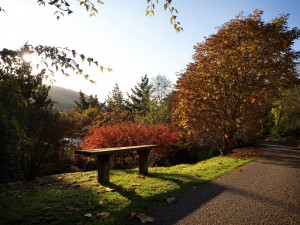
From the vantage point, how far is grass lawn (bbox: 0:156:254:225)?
3.93 m

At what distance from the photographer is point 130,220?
385cm

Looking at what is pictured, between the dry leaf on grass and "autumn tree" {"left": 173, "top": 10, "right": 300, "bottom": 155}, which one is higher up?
"autumn tree" {"left": 173, "top": 10, "right": 300, "bottom": 155}

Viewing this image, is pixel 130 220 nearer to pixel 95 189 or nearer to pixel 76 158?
pixel 95 189

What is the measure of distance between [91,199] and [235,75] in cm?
906

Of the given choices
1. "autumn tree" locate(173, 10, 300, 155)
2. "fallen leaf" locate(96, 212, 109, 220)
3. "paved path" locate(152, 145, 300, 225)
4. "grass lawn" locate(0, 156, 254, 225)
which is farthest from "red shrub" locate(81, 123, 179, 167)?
"fallen leaf" locate(96, 212, 109, 220)

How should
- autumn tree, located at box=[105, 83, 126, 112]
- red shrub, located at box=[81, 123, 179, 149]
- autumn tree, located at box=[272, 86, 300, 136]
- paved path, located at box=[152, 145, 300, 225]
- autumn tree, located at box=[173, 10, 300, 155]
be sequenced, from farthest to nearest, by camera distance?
autumn tree, located at box=[105, 83, 126, 112] → autumn tree, located at box=[272, 86, 300, 136] → red shrub, located at box=[81, 123, 179, 149] → autumn tree, located at box=[173, 10, 300, 155] → paved path, located at box=[152, 145, 300, 225]

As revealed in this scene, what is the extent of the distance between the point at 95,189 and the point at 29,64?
157 inches

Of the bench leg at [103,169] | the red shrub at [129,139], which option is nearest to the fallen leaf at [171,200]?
the bench leg at [103,169]

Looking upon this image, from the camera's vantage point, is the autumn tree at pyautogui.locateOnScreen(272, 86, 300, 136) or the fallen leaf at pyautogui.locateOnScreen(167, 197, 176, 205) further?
the autumn tree at pyautogui.locateOnScreen(272, 86, 300, 136)

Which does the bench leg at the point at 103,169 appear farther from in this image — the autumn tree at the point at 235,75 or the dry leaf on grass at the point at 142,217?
the autumn tree at the point at 235,75

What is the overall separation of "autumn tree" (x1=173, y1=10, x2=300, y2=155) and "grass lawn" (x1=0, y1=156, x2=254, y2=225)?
5.53 meters

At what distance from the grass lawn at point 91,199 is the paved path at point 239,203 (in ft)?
1.22

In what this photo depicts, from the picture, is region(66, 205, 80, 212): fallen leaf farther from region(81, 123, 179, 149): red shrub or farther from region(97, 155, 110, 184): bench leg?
region(81, 123, 179, 149): red shrub

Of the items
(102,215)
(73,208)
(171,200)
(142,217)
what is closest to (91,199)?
(73,208)
